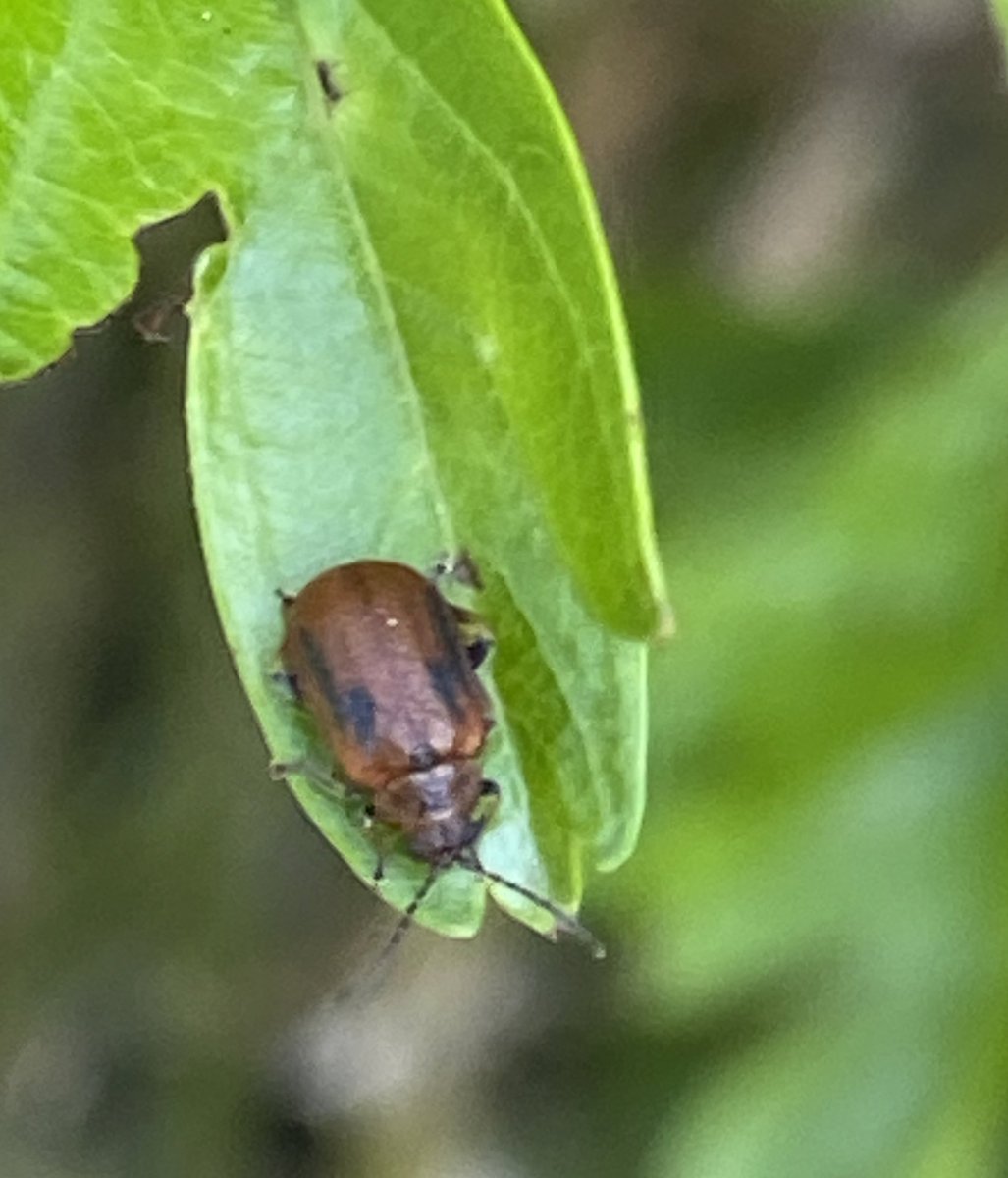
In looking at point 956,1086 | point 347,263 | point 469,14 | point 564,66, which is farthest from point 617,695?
point 564,66

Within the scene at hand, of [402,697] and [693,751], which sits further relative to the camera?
[693,751]

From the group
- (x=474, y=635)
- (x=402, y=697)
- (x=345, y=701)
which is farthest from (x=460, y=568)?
(x=402, y=697)

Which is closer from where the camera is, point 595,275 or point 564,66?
point 595,275

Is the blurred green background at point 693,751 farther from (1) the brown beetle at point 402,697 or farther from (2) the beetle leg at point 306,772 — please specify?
(2) the beetle leg at point 306,772

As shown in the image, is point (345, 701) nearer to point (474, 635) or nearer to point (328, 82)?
point (474, 635)

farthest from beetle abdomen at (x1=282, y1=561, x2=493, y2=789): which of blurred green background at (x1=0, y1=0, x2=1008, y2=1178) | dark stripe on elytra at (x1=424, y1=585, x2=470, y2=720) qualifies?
blurred green background at (x1=0, y1=0, x2=1008, y2=1178)

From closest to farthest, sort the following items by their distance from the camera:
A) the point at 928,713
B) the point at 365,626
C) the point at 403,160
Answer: the point at 403,160 → the point at 365,626 → the point at 928,713

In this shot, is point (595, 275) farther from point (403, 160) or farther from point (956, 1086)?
point (956, 1086)

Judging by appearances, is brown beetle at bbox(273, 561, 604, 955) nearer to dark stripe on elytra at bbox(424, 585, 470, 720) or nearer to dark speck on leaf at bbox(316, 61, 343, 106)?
dark stripe on elytra at bbox(424, 585, 470, 720)
